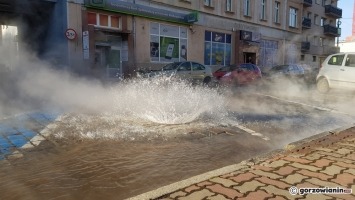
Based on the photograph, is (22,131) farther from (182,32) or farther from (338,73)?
(182,32)

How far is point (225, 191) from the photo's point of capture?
2.75 m

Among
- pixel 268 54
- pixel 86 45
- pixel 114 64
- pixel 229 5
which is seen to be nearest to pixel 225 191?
pixel 86 45

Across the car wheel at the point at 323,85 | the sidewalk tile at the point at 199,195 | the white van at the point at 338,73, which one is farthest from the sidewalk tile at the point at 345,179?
the car wheel at the point at 323,85

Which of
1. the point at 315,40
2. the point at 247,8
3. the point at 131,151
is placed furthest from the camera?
the point at 315,40

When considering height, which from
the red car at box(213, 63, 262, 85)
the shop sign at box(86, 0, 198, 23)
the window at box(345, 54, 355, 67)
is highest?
the shop sign at box(86, 0, 198, 23)

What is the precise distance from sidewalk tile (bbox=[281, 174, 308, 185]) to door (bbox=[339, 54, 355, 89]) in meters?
9.31

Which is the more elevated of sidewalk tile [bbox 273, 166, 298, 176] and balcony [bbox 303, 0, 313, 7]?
balcony [bbox 303, 0, 313, 7]

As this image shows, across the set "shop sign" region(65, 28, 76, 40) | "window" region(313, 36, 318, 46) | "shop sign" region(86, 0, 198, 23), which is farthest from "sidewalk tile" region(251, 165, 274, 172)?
"window" region(313, 36, 318, 46)

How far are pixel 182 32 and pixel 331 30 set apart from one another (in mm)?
27199

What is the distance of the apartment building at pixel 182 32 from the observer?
1481 centimetres

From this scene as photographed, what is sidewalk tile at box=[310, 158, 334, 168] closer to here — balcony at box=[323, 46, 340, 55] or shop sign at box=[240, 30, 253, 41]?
shop sign at box=[240, 30, 253, 41]

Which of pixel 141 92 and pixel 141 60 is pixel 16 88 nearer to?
pixel 141 92

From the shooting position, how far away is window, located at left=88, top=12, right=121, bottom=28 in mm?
14594

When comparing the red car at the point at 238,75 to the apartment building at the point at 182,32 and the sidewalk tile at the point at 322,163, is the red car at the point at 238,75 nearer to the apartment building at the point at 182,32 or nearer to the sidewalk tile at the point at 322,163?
the apartment building at the point at 182,32
